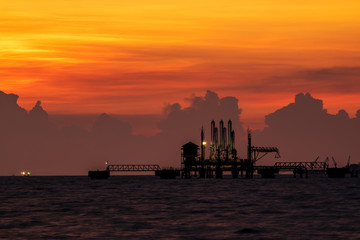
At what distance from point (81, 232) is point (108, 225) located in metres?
6.95

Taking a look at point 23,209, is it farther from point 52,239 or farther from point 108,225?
point 52,239

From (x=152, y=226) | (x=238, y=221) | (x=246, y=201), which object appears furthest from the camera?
(x=246, y=201)

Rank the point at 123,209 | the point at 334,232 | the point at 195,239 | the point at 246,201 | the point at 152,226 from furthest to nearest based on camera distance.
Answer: the point at 246,201, the point at 123,209, the point at 152,226, the point at 334,232, the point at 195,239

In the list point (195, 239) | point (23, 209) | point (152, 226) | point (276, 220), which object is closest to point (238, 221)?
point (276, 220)

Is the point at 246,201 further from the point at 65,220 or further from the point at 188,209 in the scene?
the point at 65,220

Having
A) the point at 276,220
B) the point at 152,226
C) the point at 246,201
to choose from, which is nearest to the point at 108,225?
the point at 152,226

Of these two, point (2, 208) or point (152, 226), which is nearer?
point (152, 226)

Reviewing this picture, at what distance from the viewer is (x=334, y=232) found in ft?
212

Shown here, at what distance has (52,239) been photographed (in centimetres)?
5997

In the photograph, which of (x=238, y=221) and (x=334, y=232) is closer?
(x=334, y=232)

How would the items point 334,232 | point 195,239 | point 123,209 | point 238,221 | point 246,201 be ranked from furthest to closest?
point 246,201
point 123,209
point 238,221
point 334,232
point 195,239

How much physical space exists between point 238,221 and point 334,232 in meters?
13.1

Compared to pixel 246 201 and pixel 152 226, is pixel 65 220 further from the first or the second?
pixel 246 201

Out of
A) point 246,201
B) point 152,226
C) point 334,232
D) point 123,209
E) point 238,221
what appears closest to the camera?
point 334,232
